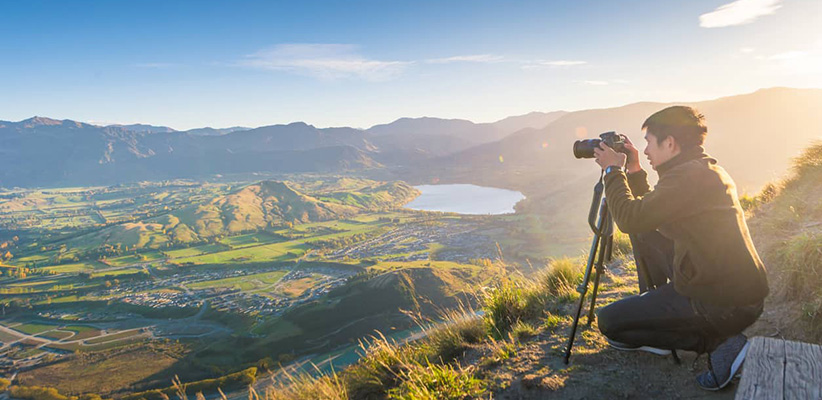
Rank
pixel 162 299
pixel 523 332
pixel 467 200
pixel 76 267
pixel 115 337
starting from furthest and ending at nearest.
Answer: pixel 467 200
pixel 76 267
pixel 162 299
pixel 115 337
pixel 523 332

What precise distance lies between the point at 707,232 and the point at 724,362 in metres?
0.99

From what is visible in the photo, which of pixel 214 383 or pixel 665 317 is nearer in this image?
pixel 665 317

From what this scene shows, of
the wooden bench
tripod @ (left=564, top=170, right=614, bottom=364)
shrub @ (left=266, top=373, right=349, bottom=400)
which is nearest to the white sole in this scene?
the wooden bench

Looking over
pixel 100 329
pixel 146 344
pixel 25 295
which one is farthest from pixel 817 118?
pixel 25 295

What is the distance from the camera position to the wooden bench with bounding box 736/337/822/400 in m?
1.79

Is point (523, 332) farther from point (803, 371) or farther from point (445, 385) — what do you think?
point (803, 371)

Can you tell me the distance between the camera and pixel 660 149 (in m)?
2.90

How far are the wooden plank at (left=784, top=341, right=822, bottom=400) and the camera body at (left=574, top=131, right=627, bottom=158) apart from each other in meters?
1.77

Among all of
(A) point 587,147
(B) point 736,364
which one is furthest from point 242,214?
(B) point 736,364

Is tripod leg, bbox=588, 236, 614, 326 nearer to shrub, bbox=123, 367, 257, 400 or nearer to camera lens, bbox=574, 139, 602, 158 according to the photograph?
camera lens, bbox=574, 139, 602, 158

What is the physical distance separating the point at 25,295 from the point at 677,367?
102368 millimetres

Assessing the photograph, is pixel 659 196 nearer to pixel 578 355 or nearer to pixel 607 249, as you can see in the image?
pixel 607 249

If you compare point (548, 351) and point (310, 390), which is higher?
point (548, 351)

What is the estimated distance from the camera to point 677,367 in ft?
10.2
